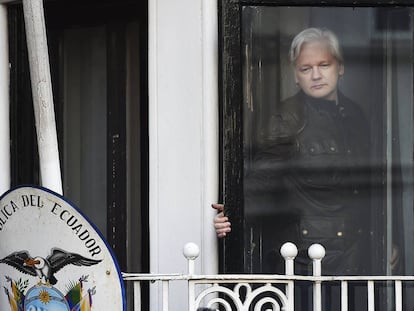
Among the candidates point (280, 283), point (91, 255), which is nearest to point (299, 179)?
point (280, 283)

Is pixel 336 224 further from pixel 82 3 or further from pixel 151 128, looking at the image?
pixel 82 3

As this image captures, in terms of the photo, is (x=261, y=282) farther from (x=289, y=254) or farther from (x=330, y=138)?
(x=330, y=138)

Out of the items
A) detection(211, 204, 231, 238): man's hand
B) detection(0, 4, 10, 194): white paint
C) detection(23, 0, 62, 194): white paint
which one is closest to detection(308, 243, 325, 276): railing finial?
detection(211, 204, 231, 238): man's hand

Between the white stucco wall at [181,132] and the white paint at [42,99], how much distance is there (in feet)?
2.30

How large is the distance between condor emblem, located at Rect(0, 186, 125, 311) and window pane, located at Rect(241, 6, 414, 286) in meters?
0.97

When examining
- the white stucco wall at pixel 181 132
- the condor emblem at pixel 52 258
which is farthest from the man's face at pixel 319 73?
the condor emblem at pixel 52 258

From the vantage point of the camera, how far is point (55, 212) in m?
7.21

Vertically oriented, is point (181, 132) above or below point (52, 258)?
above

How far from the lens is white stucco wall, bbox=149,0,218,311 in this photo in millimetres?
7812

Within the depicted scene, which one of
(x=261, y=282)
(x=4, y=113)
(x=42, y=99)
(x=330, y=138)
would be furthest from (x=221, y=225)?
(x=4, y=113)

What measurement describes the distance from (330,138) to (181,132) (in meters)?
0.77

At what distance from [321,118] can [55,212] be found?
1.57 m

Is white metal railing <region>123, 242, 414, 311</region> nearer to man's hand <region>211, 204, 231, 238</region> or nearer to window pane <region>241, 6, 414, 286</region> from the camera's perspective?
man's hand <region>211, 204, 231, 238</region>

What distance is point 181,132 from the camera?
7.89 meters
